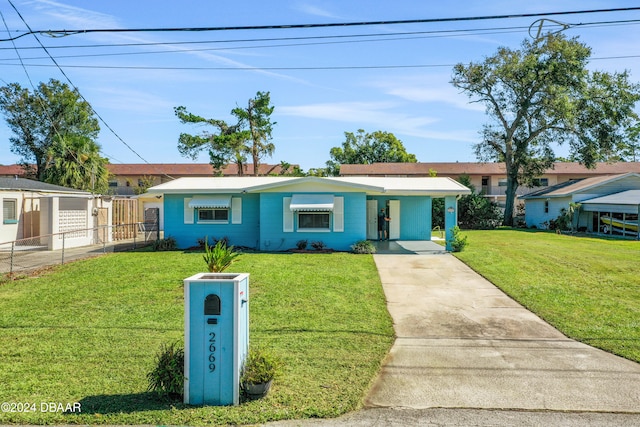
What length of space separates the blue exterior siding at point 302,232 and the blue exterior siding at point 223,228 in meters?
1.06

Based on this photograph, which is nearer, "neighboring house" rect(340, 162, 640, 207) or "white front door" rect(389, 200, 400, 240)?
"white front door" rect(389, 200, 400, 240)

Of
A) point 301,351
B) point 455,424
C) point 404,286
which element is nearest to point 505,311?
point 404,286

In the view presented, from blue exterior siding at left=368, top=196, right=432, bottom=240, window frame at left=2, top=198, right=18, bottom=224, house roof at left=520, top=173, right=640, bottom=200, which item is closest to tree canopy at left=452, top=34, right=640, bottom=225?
house roof at left=520, top=173, right=640, bottom=200

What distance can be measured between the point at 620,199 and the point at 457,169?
70.8ft

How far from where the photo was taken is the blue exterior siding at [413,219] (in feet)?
76.3

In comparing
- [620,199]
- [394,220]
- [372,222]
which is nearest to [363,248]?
[372,222]

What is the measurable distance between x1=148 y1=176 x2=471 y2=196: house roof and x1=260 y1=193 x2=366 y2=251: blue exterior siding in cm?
53

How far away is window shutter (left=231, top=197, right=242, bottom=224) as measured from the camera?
20.8m

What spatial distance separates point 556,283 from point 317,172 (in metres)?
33.8

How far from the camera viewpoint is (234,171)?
52344mm

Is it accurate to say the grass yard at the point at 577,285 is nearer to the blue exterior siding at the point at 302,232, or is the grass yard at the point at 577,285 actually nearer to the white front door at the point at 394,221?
the white front door at the point at 394,221

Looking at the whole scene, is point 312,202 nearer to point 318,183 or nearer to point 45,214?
point 318,183

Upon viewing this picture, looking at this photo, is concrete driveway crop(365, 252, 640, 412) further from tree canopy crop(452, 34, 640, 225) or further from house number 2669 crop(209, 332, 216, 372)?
tree canopy crop(452, 34, 640, 225)

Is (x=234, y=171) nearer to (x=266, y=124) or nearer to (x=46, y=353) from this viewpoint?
(x=266, y=124)
